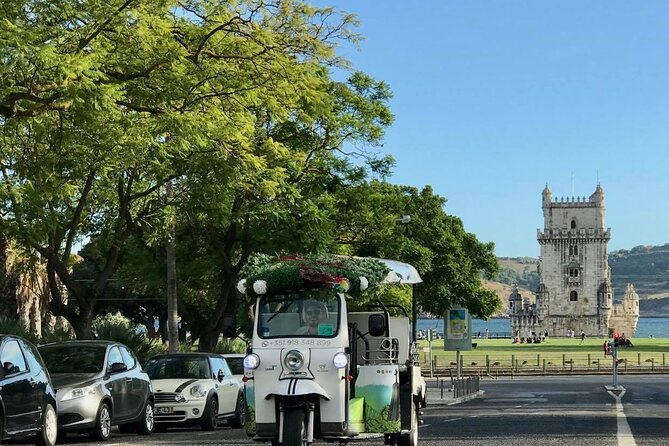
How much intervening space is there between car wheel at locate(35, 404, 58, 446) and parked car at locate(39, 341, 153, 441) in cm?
149

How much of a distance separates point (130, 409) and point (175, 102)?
563cm

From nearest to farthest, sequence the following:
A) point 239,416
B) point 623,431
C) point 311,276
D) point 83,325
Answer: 1. point 311,276
2. point 623,431
3. point 239,416
4. point 83,325

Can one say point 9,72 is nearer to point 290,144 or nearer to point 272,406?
point 272,406

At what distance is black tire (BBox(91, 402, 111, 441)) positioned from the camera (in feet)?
63.8

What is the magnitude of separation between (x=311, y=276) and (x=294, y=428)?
6.22ft

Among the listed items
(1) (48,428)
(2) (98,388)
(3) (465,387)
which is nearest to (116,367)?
(2) (98,388)

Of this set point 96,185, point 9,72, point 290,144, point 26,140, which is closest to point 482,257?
point 290,144

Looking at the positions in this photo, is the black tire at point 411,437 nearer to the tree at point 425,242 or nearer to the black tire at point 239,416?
the black tire at point 239,416

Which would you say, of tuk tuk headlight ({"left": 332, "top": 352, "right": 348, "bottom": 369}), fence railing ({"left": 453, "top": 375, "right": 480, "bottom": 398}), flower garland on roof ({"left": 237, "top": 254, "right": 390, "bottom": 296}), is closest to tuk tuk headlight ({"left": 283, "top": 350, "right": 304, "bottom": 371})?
tuk tuk headlight ({"left": 332, "top": 352, "right": 348, "bottom": 369})

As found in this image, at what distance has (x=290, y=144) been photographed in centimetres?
3762

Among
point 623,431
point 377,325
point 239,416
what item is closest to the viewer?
point 377,325

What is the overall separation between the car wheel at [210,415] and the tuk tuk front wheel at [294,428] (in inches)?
398

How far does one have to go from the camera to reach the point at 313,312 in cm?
1488

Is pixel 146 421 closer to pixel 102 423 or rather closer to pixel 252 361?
pixel 102 423
